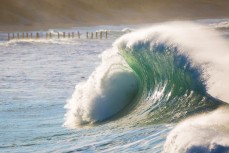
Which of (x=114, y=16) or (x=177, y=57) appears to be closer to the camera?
(x=177, y=57)

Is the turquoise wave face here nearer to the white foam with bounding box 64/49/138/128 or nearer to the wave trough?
the wave trough

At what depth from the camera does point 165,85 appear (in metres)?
13.3

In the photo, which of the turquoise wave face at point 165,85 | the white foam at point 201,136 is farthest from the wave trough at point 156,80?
the white foam at point 201,136

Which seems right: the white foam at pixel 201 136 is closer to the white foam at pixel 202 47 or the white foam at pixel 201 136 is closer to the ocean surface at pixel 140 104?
the ocean surface at pixel 140 104

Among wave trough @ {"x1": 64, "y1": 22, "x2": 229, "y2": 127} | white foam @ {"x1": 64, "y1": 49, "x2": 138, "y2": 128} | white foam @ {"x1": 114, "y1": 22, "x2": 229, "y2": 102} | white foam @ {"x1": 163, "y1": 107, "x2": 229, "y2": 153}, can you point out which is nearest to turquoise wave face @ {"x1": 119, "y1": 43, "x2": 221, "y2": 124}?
wave trough @ {"x1": 64, "y1": 22, "x2": 229, "y2": 127}

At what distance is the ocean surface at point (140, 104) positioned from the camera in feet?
30.1

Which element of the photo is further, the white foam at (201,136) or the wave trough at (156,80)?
the wave trough at (156,80)

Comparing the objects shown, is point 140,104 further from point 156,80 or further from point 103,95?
point 103,95

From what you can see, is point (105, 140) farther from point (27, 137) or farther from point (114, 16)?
Result: point (114, 16)

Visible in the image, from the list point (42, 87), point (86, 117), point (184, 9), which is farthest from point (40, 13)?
point (86, 117)

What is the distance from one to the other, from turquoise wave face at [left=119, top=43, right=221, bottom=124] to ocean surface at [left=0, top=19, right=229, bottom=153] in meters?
0.02

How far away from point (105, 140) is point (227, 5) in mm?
178140

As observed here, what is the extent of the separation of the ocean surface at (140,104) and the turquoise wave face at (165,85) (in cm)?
2

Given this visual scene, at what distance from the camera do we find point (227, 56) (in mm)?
12570
